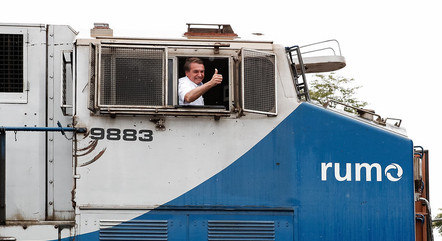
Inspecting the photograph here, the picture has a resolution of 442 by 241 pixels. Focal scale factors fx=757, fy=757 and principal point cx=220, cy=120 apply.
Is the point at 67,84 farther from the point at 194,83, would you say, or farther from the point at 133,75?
the point at 194,83

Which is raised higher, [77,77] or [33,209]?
[77,77]

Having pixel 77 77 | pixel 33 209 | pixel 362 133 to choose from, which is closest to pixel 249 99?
pixel 362 133

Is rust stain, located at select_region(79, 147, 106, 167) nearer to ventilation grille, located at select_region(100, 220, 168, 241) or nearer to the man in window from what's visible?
ventilation grille, located at select_region(100, 220, 168, 241)

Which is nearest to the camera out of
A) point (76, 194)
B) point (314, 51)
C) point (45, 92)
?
point (76, 194)

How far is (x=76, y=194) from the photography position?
912 cm

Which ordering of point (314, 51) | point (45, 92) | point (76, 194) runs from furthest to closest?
1. point (314, 51)
2. point (45, 92)
3. point (76, 194)

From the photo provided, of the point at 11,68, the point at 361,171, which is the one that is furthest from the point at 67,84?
the point at 361,171

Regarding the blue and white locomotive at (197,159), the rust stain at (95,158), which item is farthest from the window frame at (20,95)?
the rust stain at (95,158)

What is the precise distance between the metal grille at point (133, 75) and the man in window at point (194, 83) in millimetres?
278

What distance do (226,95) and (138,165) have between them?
137cm

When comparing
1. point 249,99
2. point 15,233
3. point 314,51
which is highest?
point 314,51

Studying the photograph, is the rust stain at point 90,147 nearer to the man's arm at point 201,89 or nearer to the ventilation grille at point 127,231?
the ventilation grille at point 127,231

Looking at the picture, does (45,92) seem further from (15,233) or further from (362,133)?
(362,133)

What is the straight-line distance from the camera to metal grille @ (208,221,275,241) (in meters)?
9.17
